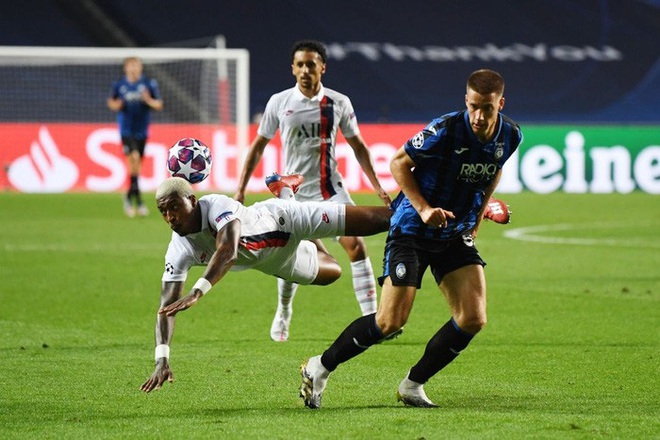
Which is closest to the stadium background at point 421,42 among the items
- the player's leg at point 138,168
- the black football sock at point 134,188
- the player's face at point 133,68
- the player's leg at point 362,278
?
the player's leg at point 138,168

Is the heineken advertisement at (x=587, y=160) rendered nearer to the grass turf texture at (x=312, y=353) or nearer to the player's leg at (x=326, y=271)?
the grass turf texture at (x=312, y=353)

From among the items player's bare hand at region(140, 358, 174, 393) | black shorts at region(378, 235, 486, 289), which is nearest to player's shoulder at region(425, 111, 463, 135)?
black shorts at region(378, 235, 486, 289)

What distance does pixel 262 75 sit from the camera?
3106 cm

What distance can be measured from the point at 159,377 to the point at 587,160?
64.4 ft

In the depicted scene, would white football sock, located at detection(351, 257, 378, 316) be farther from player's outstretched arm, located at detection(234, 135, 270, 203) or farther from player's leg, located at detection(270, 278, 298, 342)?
player's outstretched arm, located at detection(234, 135, 270, 203)

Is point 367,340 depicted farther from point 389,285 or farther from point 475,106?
point 475,106

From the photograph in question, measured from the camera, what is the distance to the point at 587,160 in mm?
25125

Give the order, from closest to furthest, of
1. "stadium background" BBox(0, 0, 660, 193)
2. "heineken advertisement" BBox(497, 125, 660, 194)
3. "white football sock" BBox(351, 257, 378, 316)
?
"white football sock" BBox(351, 257, 378, 316)
"heineken advertisement" BBox(497, 125, 660, 194)
"stadium background" BBox(0, 0, 660, 193)

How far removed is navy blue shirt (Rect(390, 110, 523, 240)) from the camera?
659 centimetres

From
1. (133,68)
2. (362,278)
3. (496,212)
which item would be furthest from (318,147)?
(133,68)

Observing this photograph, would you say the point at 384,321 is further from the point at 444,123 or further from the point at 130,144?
the point at 130,144

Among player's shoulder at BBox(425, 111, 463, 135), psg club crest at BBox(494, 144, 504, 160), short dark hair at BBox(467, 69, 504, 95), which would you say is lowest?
psg club crest at BBox(494, 144, 504, 160)

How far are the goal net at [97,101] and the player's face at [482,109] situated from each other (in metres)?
17.2

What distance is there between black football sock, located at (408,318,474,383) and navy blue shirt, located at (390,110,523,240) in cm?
49
